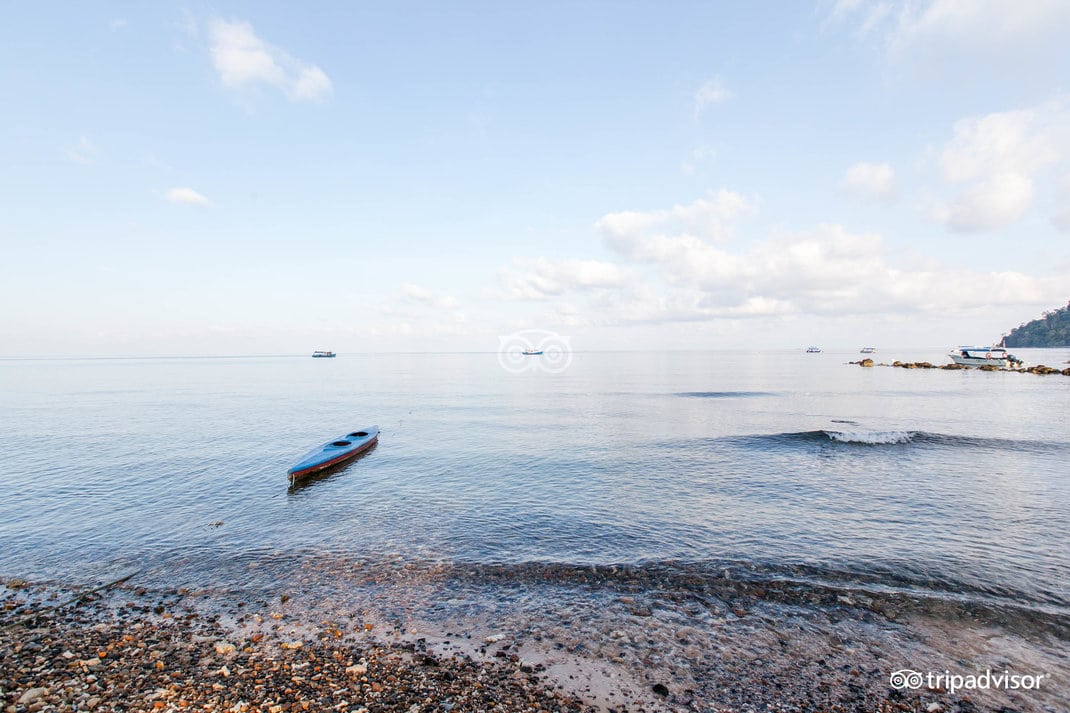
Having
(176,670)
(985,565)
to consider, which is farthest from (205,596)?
(985,565)

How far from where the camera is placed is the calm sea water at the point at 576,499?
51.3 feet

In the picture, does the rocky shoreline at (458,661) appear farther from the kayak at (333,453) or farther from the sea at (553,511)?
the kayak at (333,453)

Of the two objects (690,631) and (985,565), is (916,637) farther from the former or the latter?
(985,565)

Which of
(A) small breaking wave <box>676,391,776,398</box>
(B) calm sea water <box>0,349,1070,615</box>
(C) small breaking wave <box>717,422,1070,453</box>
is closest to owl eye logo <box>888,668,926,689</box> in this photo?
(B) calm sea water <box>0,349,1070,615</box>

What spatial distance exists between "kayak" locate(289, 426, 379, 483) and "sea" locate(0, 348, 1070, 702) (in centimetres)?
80

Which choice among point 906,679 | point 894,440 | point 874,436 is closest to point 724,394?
point 874,436

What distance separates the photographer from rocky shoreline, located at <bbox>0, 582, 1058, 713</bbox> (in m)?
8.50

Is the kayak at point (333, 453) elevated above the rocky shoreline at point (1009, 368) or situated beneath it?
situated beneath

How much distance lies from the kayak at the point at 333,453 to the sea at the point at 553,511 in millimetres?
804

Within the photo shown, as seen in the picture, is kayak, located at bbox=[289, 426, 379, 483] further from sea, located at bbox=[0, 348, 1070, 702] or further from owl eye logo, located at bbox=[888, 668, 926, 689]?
owl eye logo, located at bbox=[888, 668, 926, 689]

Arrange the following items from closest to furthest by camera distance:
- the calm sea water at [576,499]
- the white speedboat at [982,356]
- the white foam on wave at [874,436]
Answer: the calm sea water at [576,499] < the white foam on wave at [874,436] < the white speedboat at [982,356]

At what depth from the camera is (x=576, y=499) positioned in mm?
22938

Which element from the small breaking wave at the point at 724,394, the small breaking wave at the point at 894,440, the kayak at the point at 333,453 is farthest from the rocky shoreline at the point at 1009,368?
the kayak at the point at 333,453

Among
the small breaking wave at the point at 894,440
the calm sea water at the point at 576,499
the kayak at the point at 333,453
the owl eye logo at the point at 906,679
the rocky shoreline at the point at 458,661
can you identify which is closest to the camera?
the rocky shoreline at the point at 458,661
